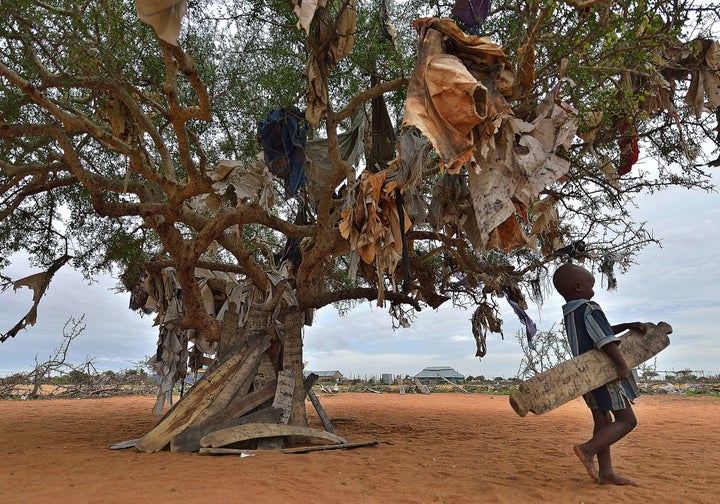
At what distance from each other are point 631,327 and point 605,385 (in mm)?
556

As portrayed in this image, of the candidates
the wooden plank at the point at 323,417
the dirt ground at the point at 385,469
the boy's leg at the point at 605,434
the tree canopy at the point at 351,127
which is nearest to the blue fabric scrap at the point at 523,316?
the tree canopy at the point at 351,127

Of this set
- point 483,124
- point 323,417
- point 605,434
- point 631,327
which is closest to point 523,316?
point 323,417

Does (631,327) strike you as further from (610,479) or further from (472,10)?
(472,10)

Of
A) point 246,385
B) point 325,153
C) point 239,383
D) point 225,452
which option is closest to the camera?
point 225,452

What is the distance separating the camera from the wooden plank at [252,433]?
546 centimetres

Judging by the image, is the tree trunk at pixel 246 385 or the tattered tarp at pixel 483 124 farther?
the tree trunk at pixel 246 385

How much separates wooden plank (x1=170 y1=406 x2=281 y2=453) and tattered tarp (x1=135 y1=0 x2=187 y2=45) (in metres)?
4.32

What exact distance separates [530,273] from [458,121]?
7.13 metres

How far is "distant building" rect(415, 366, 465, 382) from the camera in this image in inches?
961

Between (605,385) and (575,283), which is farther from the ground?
(575,283)

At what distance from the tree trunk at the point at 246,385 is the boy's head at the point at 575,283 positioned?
12.6 ft

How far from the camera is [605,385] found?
11.8 ft

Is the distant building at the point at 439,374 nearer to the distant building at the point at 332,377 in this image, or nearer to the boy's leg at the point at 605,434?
the distant building at the point at 332,377

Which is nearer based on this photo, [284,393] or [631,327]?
[631,327]
